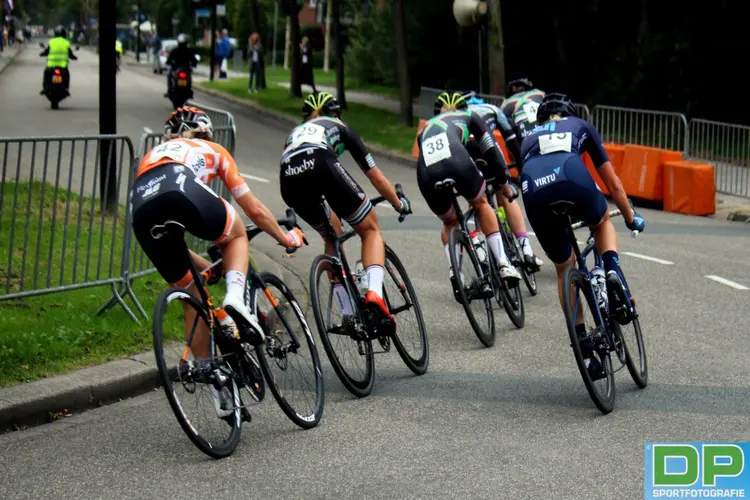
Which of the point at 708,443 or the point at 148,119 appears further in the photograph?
the point at 148,119

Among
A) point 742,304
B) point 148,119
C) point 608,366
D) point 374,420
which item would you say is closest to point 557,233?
point 608,366

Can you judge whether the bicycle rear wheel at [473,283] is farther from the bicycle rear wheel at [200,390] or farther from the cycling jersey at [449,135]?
the bicycle rear wheel at [200,390]

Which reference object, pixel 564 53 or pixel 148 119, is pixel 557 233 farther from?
pixel 564 53

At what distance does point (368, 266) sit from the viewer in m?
8.10

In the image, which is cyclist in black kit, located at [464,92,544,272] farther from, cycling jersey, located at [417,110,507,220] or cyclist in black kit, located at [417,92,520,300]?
cycling jersey, located at [417,110,507,220]

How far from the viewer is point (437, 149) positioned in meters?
9.83

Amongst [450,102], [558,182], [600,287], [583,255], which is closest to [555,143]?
[558,182]

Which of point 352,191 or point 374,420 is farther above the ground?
point 352,191

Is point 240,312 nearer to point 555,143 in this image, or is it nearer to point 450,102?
point 555,143

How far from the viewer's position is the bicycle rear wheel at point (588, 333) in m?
7.11

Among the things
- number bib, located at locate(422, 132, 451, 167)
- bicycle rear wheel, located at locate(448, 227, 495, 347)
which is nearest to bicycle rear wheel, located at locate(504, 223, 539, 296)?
number bib, located at locate(422, 132, 451, 167)

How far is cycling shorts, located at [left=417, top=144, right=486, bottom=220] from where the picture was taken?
386 inches

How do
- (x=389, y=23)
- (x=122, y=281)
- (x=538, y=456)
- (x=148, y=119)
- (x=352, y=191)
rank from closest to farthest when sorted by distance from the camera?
(x=538, y=456), (x=352, y=191), (x=122, y=281), (x=148, y=119), (x=389, y=23)

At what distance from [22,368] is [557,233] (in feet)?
10.6
